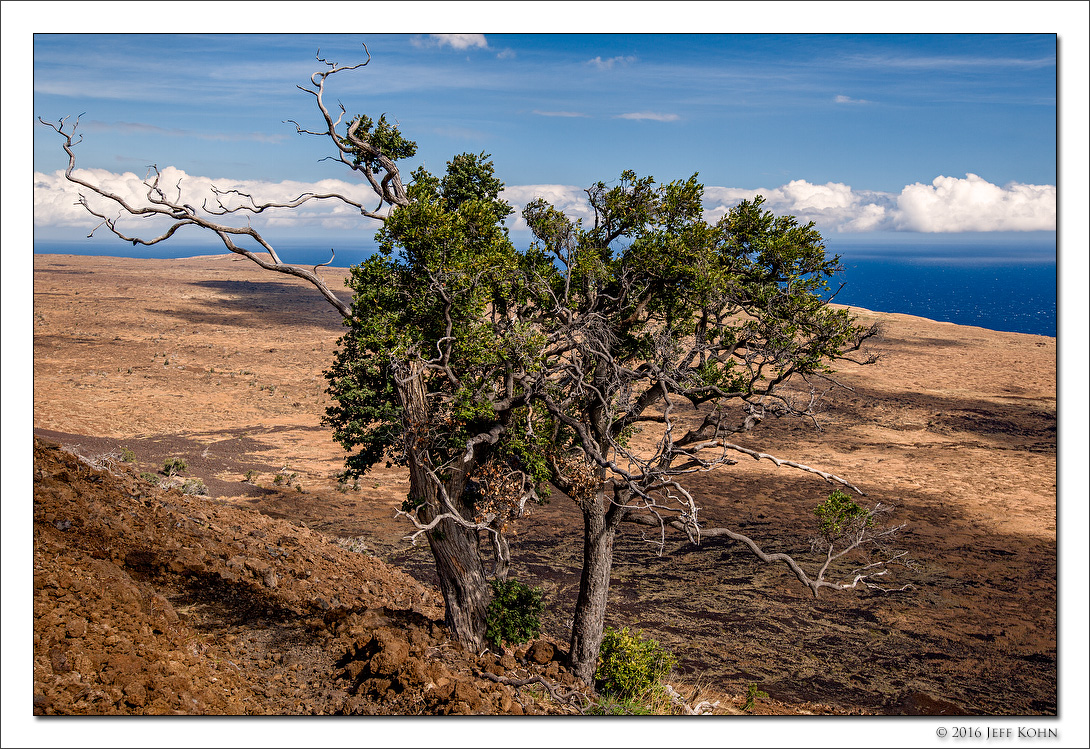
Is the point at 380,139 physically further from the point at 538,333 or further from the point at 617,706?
the point at 617,706

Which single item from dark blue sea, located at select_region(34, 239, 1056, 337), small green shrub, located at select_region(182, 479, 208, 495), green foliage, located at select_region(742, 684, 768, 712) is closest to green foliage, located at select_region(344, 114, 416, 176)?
green foliage, located at select_region(742, 684, 768, 712)

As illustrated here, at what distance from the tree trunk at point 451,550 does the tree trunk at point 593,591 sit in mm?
1584

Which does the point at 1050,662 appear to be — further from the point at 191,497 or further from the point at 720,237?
the point at 191,497

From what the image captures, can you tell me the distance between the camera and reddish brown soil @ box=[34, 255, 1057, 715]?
9.48 m

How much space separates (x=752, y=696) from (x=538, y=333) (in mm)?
7340

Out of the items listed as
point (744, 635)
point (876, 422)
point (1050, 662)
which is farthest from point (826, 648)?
point (876, 422)

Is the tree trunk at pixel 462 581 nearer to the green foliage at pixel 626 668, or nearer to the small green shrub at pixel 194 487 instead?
the green foliage at pixel 626 668

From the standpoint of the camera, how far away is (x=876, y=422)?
3594 centimetres

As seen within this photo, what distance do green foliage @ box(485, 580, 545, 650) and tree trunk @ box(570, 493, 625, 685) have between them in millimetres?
790

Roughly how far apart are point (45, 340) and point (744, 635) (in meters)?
43.5

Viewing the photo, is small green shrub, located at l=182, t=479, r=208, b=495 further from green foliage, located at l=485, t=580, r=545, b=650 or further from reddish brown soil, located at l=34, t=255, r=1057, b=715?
green foliage, located at l=485, t=580, r=545, b=650

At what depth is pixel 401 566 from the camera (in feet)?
59.9

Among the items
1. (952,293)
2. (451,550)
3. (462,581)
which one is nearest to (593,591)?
(462,581)

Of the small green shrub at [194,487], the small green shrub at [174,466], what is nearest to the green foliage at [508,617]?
the small green shrub at [194,487]
